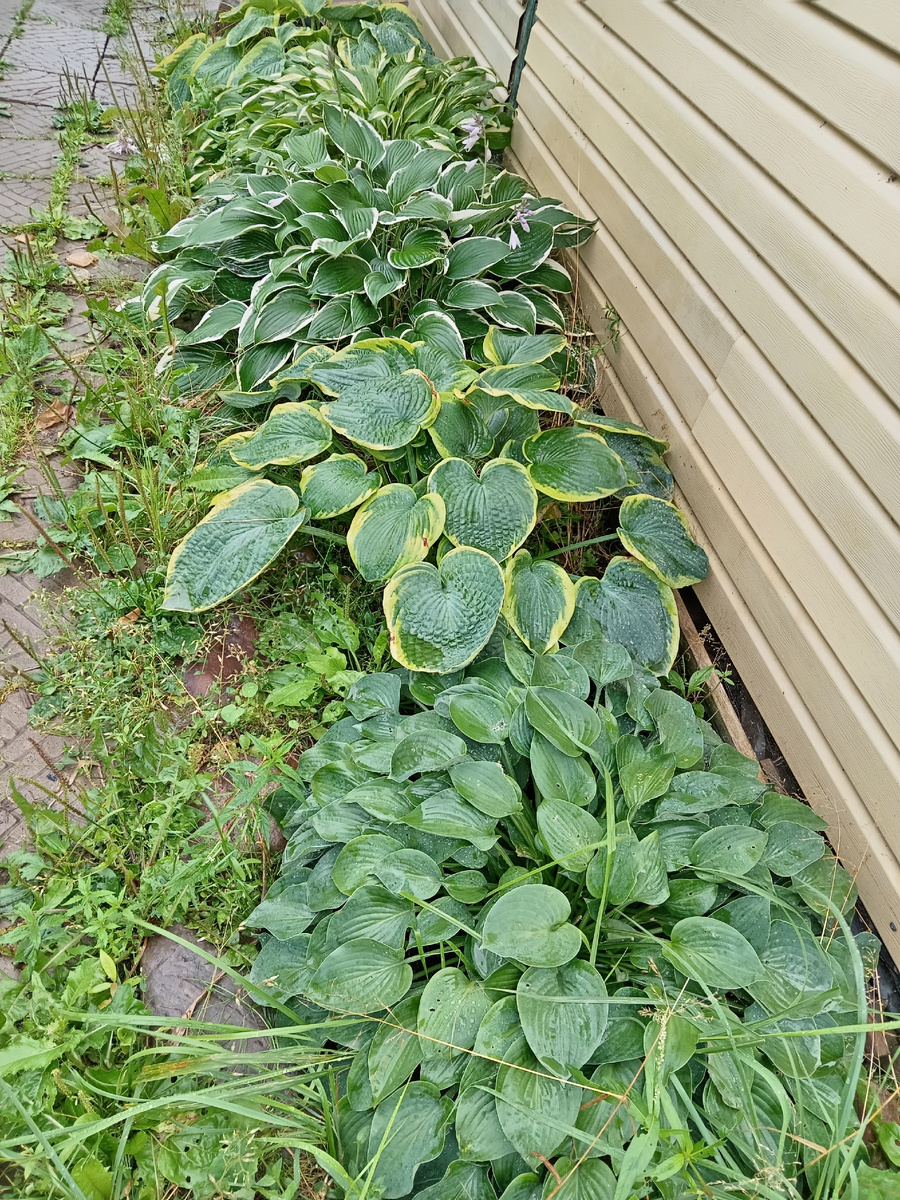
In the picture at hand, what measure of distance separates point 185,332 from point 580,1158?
2540mm

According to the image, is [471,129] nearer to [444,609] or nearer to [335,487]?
[335,487]

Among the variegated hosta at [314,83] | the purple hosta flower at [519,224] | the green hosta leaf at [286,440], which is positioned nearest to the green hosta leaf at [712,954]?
the green hosta leaf at [286,440]

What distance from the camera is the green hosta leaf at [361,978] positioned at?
1.17m

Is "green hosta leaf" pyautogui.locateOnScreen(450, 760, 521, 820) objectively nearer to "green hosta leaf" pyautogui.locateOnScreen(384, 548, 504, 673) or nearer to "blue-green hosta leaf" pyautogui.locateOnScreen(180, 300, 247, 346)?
"green hosta leaf" pyautogui.locateOnScreen(384, 548, 504, 673)

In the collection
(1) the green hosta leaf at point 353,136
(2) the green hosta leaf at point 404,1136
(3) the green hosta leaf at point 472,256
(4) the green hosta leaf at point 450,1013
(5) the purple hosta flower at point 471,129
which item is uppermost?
(5) the purple hosta flower at point 471,129

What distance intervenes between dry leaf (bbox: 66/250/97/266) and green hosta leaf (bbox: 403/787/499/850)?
8.51 ft

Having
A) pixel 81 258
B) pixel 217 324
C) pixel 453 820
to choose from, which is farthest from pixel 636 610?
pixel 81 258

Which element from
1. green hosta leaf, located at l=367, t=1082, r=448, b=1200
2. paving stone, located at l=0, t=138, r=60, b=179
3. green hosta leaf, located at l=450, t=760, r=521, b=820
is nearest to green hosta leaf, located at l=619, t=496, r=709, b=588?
green hosta leaf, located at l=450, t=760, r=521, b=820

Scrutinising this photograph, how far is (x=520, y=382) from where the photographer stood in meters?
1.92

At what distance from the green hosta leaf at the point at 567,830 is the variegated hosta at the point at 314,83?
8.26 ft

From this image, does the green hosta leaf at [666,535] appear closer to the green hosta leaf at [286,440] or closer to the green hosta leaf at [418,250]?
the green hosta leaf at [286,440]

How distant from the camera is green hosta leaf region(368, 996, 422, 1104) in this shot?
3.60 feet

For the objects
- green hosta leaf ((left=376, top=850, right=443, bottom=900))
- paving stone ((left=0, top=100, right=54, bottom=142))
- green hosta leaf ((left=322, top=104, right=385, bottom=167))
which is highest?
green hosta leaf ((left=322, top=104, right=385, bottom=167))

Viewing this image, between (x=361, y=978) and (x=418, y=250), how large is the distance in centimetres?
197
